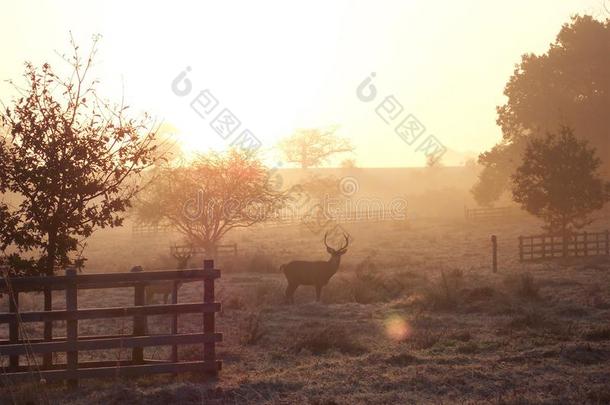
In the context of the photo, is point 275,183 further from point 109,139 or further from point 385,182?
point 385,182

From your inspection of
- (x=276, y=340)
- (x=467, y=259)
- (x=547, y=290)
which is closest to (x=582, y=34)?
(x=467, y=259)

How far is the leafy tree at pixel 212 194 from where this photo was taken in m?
30.9

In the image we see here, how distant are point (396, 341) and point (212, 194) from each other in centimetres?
1930

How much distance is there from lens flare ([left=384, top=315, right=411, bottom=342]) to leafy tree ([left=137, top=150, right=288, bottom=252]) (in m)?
16.2

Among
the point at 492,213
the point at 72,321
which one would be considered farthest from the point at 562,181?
the point at 492,213

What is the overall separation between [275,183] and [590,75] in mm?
31713

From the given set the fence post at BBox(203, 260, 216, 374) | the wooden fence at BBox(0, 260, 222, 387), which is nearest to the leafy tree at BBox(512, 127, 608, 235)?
the fence post at BBox(203, 260, 216, 374)

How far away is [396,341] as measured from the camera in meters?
12.9

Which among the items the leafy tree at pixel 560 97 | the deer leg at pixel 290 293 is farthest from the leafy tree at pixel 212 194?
the leafy tree at pixel 560 97

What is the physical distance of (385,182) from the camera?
393 ft

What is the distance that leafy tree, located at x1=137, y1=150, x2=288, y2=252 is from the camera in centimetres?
3091

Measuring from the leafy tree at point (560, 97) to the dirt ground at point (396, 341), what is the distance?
84.2 ft

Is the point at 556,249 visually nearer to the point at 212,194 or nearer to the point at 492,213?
the point at 212,194

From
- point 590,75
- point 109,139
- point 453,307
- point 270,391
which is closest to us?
point 270,391
